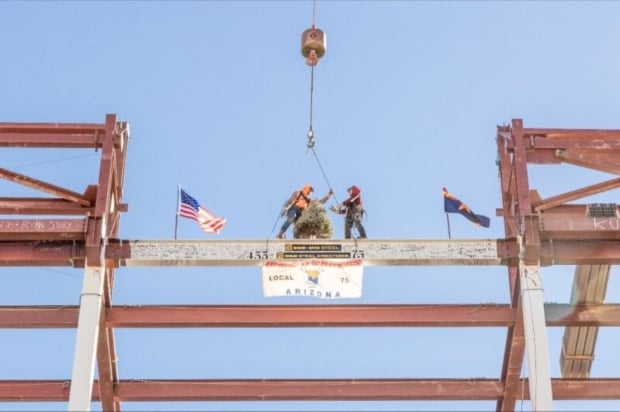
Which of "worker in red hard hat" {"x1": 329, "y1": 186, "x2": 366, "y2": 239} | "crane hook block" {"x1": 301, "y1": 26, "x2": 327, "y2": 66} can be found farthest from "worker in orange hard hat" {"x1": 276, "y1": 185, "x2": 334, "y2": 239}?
"crane hook block" {"x1": 301, "y1": 26, "x2": 327, "y2": 66}

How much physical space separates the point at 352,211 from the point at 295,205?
1250 millimetres

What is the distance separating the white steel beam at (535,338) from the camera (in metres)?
22.3

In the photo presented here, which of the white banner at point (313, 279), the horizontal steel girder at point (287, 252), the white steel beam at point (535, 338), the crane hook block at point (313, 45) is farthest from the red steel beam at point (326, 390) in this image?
the crane hook block at point (313, 45)

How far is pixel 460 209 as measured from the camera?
84.7ft

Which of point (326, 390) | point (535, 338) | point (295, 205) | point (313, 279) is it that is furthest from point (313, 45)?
point (535, 338)

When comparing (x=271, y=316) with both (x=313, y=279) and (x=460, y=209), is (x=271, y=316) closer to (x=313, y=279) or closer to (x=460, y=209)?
(x=313, y=279)

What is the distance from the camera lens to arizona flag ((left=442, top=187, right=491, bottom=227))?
25562 mm

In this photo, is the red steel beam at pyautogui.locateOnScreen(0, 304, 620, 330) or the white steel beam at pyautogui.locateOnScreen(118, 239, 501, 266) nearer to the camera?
the white steel beam at pyautogui.locateOnScreen(118, 239, 501, 266)

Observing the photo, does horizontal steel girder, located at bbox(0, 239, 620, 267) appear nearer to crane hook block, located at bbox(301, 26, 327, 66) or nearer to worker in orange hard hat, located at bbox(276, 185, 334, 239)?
worker in orange hard hat, located at bbox(276, 185, 334, 239)

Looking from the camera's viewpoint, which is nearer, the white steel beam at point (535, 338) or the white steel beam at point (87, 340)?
the white steel beam at point (87, 340)

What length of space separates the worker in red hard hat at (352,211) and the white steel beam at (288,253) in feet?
4.25

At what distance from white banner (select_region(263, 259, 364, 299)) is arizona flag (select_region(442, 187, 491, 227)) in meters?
2.98

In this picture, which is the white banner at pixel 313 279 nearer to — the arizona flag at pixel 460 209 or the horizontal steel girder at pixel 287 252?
the horizontal steel girder at pixel 287 252

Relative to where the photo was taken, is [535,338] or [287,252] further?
[287,252]
